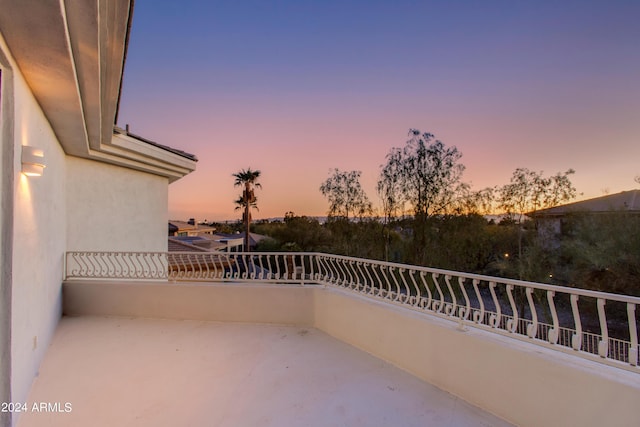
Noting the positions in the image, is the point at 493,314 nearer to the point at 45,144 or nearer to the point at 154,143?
the point at 45,144

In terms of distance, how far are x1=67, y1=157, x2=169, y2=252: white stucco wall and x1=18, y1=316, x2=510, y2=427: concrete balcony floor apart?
1996 mm

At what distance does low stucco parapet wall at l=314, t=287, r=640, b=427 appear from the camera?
1814 mm

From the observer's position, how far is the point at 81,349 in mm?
3539

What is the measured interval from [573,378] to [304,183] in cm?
1191

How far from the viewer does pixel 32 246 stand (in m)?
2.76

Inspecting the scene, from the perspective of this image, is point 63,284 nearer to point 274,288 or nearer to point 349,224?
point 274,288

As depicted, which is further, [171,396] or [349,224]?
[349,224]

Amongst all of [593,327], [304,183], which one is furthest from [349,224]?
[593,327]

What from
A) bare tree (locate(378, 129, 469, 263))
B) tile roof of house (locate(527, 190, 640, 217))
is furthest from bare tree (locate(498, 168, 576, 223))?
bare tree (locate(378, 129, 469, 263))

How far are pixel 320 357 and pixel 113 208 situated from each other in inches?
207

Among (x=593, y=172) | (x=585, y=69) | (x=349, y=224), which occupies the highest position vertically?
(x=585, y=69)

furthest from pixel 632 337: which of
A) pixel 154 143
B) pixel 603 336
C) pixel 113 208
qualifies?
pixel 113 208

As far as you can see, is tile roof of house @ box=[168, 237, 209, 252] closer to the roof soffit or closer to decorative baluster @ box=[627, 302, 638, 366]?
the roof soffit

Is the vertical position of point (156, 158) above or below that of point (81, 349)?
above
